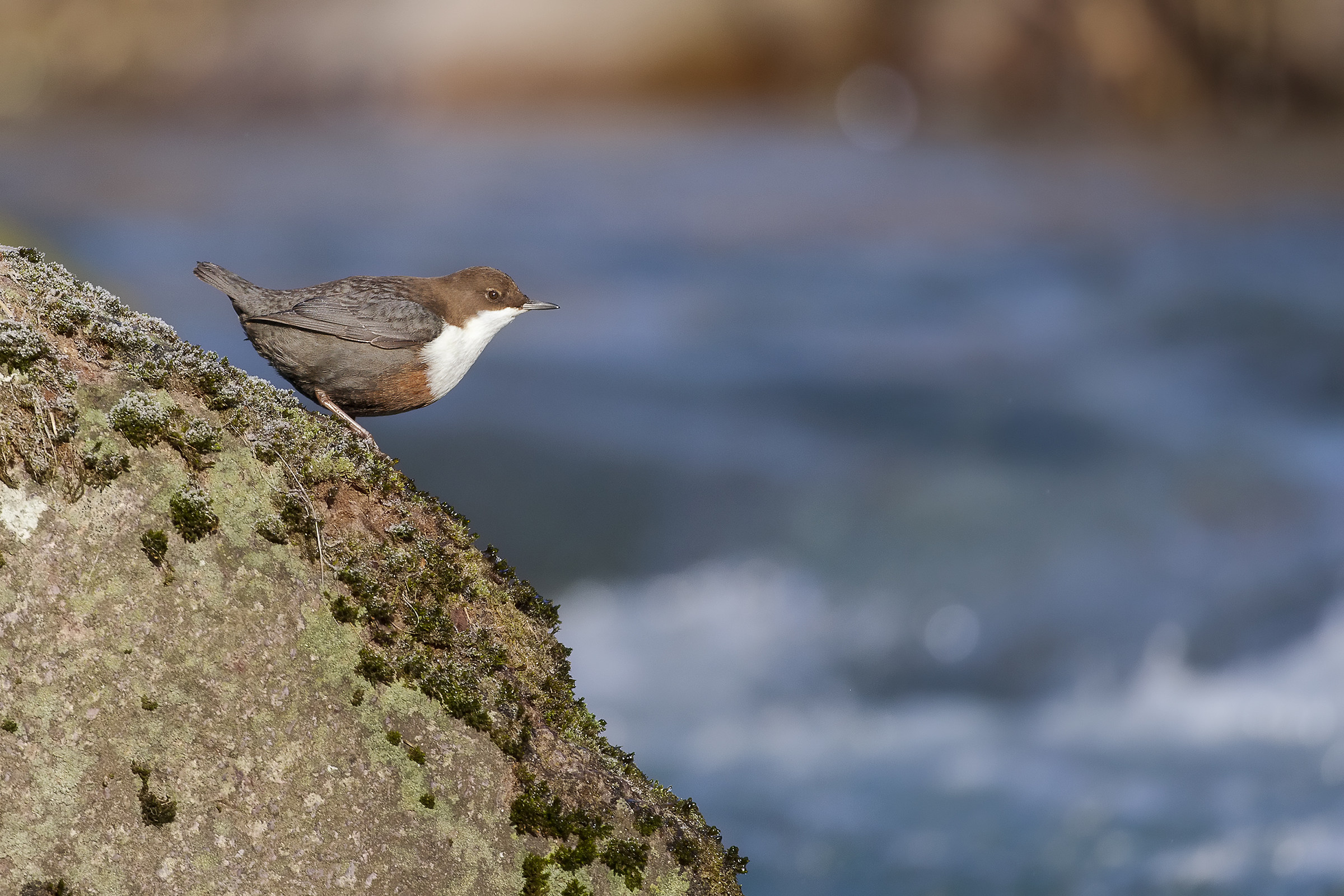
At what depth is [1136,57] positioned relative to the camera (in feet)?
77.5

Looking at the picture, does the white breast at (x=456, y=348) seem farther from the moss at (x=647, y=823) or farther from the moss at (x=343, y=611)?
the moss at (x=647, y=823)

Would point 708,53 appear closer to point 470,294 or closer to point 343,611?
point 470,294

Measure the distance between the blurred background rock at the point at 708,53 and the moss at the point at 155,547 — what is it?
2246 centimetres

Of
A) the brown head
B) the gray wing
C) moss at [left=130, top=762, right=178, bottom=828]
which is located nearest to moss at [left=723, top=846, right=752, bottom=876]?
moss at [left=130, top=762, right=178, bottom=828]

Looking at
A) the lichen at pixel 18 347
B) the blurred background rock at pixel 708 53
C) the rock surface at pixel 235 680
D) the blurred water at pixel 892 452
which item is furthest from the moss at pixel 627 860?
the blurred background rock at pixel 708 53

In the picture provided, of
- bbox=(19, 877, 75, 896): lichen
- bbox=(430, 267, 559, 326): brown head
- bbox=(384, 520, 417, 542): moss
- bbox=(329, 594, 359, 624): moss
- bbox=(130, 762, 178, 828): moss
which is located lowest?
bbox=(19, 877, 75, 896): lichen

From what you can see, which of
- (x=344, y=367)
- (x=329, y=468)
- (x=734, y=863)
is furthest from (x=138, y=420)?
(x=734, y=863)

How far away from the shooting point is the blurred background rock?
74.8 ft

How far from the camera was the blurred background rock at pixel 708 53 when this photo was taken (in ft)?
74.8

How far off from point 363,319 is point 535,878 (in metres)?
2.31

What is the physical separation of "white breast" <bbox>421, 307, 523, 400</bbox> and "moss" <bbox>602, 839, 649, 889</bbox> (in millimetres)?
2094

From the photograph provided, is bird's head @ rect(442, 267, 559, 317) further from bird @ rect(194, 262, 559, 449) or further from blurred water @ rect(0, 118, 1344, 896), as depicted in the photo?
blurred water @ rect(0, 118, 1344, 896)

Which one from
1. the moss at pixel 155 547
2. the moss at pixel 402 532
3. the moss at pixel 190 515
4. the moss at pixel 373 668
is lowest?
the moss at pixel 373 668

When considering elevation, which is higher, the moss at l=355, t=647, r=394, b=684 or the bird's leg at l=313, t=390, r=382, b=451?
the bird's leg at l=313, t=390, r=382, b=451
